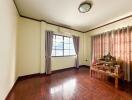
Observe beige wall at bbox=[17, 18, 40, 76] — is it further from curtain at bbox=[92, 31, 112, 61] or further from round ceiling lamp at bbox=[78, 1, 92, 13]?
curtain at bbox=[92, 31, 112, 61]

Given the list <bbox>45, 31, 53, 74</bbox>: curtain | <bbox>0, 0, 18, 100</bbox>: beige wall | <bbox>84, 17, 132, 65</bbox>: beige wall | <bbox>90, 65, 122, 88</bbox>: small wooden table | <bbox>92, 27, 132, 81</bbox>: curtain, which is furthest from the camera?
<bbox>45, 31, 53, 74</bbox>: curtain

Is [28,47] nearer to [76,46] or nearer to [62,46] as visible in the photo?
[62,46]

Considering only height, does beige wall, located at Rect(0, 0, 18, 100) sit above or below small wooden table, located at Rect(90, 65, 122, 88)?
above

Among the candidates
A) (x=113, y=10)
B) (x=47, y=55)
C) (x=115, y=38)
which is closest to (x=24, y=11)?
(x=47, y=55)

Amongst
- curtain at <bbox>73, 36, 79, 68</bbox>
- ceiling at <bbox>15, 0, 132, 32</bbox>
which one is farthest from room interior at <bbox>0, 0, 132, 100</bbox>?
curtain at <bbox>73, 36, 79, 68</bbox>

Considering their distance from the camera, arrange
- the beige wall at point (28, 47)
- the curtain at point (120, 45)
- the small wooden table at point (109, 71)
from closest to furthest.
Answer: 1. the small wooden table at point (109, 71)
2. the curtain at point (120, 45)
3. the beige wall at point (28, 47)

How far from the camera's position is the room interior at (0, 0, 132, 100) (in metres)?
2.26

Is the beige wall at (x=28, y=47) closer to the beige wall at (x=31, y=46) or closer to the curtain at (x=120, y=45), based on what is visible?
the beige wall at (x=31, y=46)

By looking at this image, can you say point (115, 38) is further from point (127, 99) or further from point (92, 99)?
point (92, 99)

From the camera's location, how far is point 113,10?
9.95 feet

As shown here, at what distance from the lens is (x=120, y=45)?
3.46 meters

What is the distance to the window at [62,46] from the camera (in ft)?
14.5

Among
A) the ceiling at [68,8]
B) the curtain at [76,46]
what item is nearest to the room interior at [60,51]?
the ceiling at [68,8]

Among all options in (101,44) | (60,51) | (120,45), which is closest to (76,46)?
(60,51)
